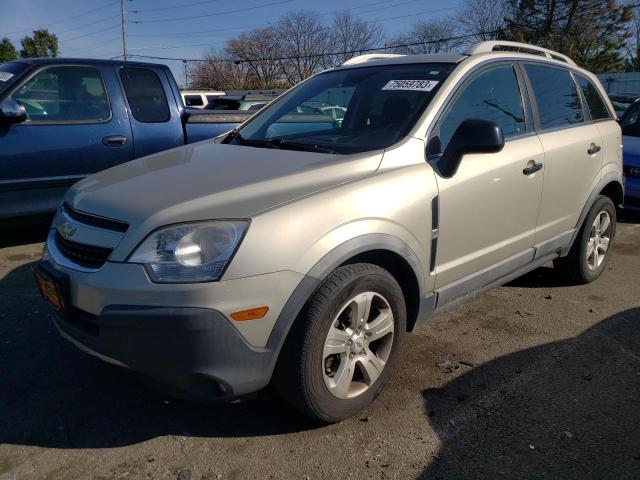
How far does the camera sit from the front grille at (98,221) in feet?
7.49

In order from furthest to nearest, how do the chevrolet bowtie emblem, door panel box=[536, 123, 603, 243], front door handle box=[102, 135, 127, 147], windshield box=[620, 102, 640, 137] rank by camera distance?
windshield box=[620, 102, 640, 137], front door handle box=[102, 135, 127, 147], door panel box=[536, 123, 603, 243], the chevrolet bowtie emblem

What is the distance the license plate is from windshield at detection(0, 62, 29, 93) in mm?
3181

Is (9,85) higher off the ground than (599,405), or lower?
higher

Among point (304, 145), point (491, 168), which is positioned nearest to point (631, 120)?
point (491, 168)

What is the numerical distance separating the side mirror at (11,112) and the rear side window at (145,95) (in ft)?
3.56

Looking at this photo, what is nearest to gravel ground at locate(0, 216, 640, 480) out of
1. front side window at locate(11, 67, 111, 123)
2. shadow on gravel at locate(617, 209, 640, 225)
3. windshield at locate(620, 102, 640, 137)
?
front side window at locate(11, 67, 111, 123)

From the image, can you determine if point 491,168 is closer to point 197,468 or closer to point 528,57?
point 528,57

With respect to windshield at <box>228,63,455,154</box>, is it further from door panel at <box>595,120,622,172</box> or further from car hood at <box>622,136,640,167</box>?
car hood at <box>622,136,640,167</box>

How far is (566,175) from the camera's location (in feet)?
12.7

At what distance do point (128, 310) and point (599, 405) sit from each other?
238 cm

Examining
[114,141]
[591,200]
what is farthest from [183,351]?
[114,141]

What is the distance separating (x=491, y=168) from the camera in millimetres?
3166

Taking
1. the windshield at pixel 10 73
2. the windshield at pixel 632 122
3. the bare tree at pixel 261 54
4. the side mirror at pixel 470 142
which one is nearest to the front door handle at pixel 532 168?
the side mirror at pixel 470 142

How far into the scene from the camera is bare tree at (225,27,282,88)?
56.3m
